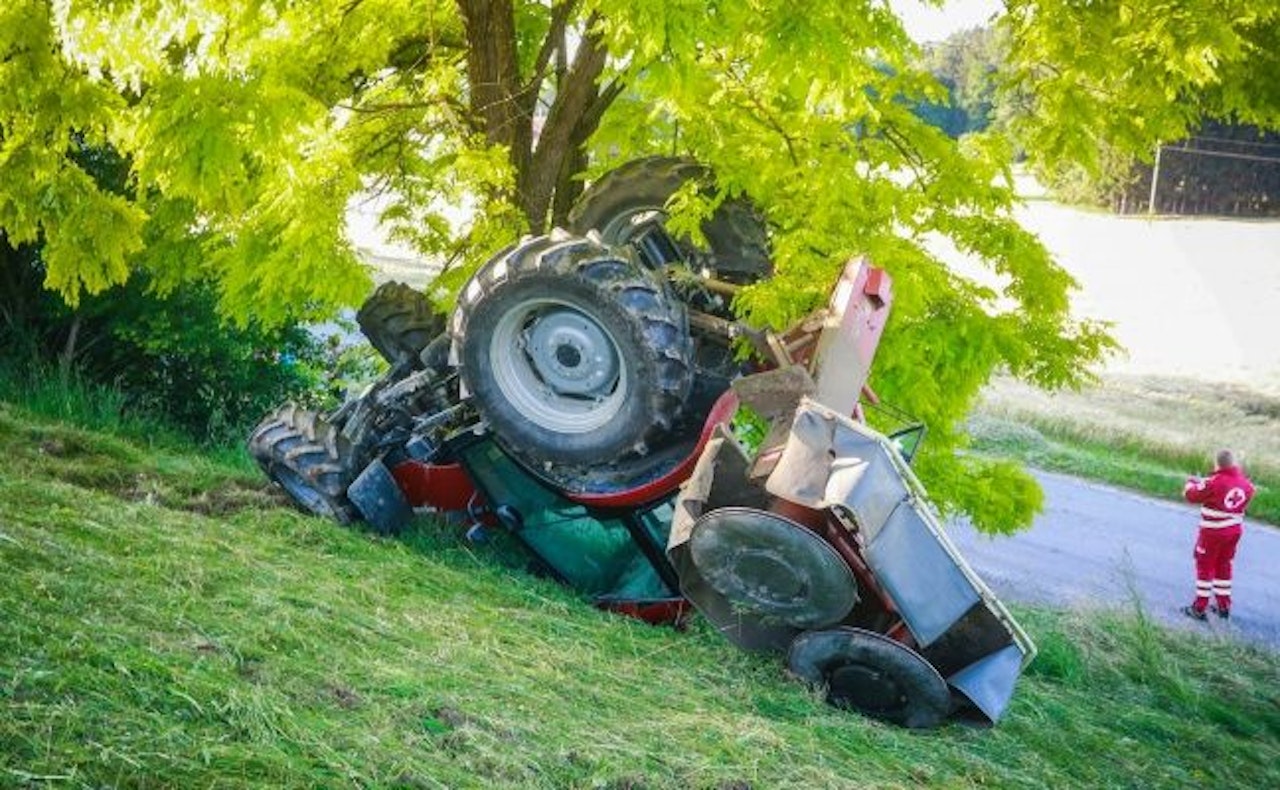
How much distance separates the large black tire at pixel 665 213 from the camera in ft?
23.9

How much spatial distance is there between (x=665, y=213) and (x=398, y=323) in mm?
1862

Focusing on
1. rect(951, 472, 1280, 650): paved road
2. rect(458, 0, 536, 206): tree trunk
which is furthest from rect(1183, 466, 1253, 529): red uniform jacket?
rect(458, 0, 536, 206): tree trunk

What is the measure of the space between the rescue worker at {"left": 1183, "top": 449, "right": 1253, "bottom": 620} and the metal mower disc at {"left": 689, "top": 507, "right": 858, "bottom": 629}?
7178 mm

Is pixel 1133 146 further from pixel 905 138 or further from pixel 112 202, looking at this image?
pixel 112 202

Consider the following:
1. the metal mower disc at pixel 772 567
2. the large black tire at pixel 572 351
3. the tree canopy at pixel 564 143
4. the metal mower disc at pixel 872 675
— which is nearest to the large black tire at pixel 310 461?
the tree canopy at pixel 564 143

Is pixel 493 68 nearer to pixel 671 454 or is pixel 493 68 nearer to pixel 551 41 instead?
pixel 551 41

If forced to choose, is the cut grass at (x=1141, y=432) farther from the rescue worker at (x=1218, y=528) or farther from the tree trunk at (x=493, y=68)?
the tree trunk at (x=493, y=68)

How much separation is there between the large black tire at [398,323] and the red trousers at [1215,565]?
7.15 m

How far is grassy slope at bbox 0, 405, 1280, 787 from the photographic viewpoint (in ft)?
11.0

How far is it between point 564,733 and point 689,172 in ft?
13.3

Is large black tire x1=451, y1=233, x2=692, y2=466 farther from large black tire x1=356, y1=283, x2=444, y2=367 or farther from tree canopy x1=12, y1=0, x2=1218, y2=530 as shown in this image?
large black tire x1=356, y1=283, x2=444, y2=367

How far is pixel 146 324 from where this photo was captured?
10812 millimetres

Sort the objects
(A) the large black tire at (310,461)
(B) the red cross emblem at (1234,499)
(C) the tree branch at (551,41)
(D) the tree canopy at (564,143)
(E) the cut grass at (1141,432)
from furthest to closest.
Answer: (E) the cut grass at (1141,432) → (B) the red cross emblem at (1234,499) → (C) the tree branch at (551,41) → (A) the large black tire at (310,461) → (D) the tree canopy at (564,143)

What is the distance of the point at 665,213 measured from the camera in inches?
290
